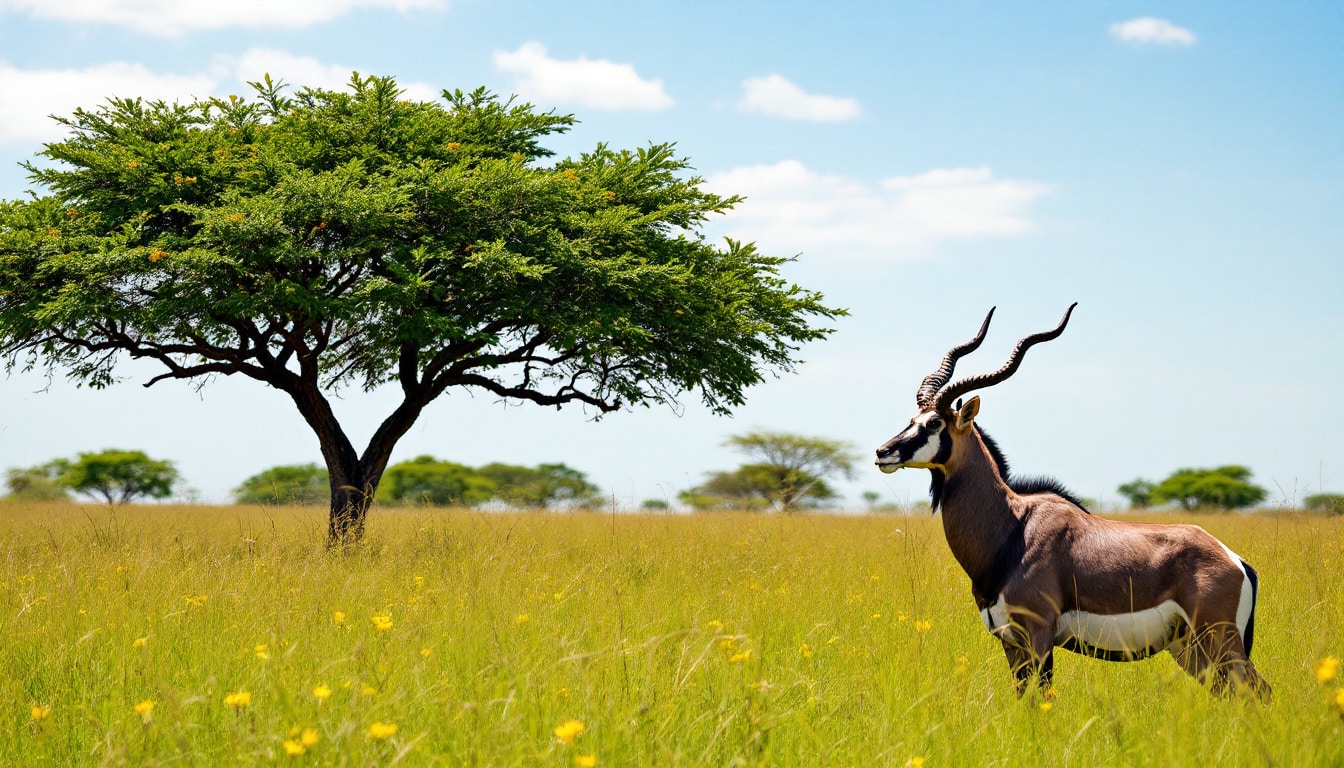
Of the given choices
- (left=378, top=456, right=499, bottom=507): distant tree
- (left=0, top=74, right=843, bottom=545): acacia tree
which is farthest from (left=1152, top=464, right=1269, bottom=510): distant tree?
(left=0, top=74, right=843, bottom=545): acacia tree

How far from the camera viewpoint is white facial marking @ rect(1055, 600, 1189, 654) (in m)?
5.55

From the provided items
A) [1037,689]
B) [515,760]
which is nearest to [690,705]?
[515,760]

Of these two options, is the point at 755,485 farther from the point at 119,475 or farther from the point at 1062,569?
the point at 1062,569

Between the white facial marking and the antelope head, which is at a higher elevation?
the antelope head

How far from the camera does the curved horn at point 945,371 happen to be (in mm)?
6248

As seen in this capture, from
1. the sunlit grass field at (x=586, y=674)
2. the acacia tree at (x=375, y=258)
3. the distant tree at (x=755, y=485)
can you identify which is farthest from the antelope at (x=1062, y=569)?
the distant tree at (x=755, y=485)

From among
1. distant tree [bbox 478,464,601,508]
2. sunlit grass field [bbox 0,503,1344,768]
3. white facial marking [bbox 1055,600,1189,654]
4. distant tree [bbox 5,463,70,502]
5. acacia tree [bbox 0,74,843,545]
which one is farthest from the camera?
distant tree [bbox 478,464,601,508]

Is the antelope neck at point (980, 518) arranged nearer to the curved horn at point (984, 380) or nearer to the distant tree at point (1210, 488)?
the curved horn at point (984, 380)

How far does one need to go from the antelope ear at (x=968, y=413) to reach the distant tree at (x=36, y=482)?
135 feet

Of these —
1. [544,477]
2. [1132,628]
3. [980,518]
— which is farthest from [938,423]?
[544,477]

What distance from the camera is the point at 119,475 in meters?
43.7

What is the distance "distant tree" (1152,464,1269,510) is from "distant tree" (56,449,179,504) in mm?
45147

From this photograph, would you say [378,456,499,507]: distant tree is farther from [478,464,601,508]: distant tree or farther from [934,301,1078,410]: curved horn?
[934,301,1078,410]: curved horn

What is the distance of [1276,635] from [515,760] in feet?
20.5
